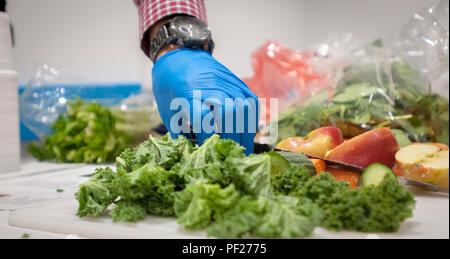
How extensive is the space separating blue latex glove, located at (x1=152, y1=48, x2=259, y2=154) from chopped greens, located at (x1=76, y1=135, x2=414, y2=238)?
0.15m

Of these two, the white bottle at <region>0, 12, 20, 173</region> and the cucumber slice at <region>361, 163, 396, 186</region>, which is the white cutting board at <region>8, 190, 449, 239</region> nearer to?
the cucumber slice at <region>361, 163, 396, 186</region>

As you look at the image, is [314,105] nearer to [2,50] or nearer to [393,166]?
[393,166]

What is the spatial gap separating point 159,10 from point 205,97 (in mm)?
345

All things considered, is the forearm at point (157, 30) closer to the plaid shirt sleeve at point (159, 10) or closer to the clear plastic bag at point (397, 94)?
the plaid shirt sleeve at point (159, 10)

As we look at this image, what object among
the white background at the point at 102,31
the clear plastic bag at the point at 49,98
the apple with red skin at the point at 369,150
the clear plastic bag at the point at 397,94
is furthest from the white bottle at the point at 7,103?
the apple with red skin at the point at 369,150

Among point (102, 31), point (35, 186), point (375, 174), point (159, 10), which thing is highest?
point (102, 31)

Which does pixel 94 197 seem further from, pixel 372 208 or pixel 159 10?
pixel 159 10

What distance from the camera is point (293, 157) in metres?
0.92

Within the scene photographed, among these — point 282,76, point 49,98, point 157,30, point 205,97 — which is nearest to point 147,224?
point 205,97

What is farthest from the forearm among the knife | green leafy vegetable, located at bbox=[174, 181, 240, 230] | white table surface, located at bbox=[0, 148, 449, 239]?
green leafy vegetable, located at bbox=[174, 181, 240, 230]

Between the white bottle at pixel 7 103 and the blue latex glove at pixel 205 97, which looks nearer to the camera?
the blue latex glove at pixel 205 97

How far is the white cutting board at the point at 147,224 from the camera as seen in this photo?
2.23ft

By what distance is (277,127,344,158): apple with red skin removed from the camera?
3.17 ft

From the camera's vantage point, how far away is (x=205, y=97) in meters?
1.05
